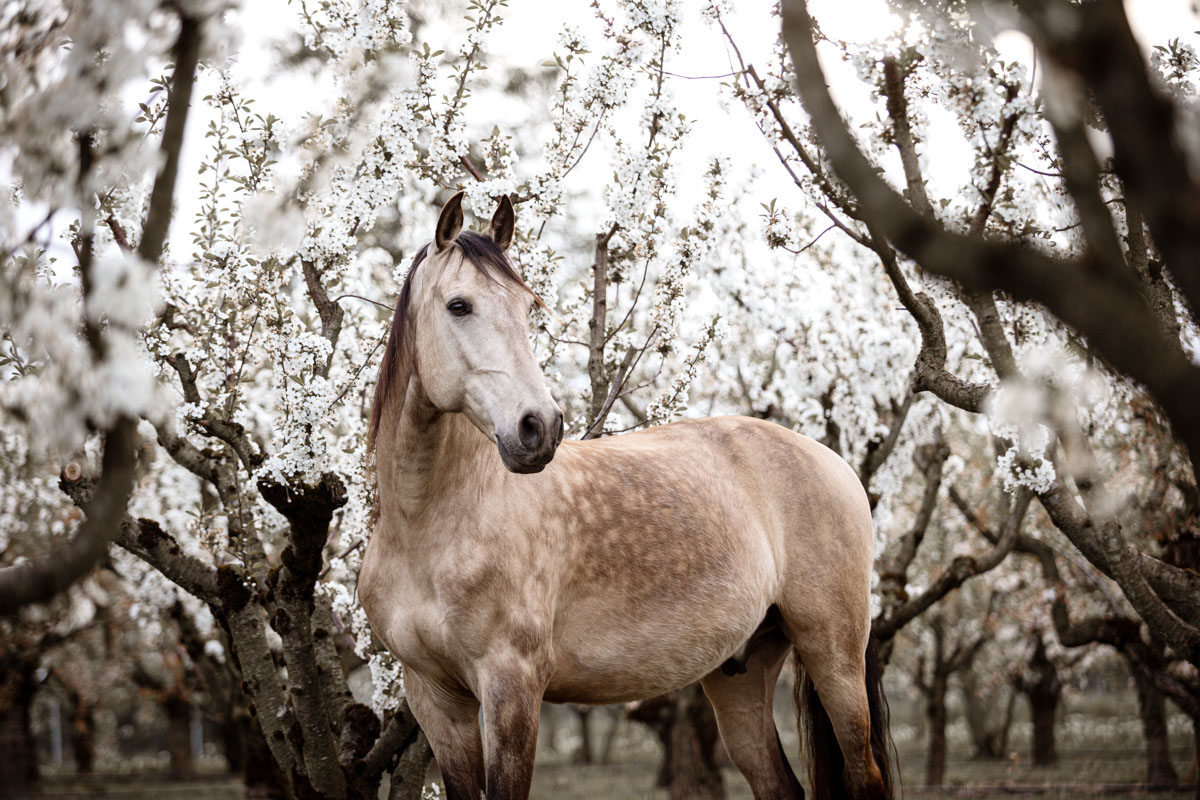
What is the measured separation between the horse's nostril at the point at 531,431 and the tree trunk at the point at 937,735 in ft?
56.7

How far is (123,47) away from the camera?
1.74 meters

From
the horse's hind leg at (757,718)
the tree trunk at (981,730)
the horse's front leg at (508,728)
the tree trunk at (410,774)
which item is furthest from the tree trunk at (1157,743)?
the horse's front leg at (508,728)

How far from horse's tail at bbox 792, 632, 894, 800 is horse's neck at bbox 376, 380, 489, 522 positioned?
2.22 m

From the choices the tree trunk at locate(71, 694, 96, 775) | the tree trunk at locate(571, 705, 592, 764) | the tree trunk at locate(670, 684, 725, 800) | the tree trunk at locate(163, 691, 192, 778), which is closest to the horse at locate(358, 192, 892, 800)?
the tree trunk at locate(670, 684, 725, 800)

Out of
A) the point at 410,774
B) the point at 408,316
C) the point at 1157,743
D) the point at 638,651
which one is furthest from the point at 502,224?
the point at 1157,743

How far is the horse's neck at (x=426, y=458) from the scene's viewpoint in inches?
155

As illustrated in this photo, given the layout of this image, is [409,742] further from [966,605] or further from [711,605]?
[966,605]

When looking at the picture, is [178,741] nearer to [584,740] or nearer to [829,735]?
[584,740]

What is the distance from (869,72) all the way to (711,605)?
257cm

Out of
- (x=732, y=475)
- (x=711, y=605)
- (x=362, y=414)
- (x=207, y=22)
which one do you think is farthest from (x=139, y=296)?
(x=362, y=414)

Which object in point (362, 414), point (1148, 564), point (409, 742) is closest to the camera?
point (409, 742)

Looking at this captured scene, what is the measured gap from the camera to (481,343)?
3.68 metres

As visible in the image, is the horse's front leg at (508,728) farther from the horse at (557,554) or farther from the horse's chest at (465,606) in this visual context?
the horse's chest at (465,606)

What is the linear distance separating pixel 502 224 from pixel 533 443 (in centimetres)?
113
